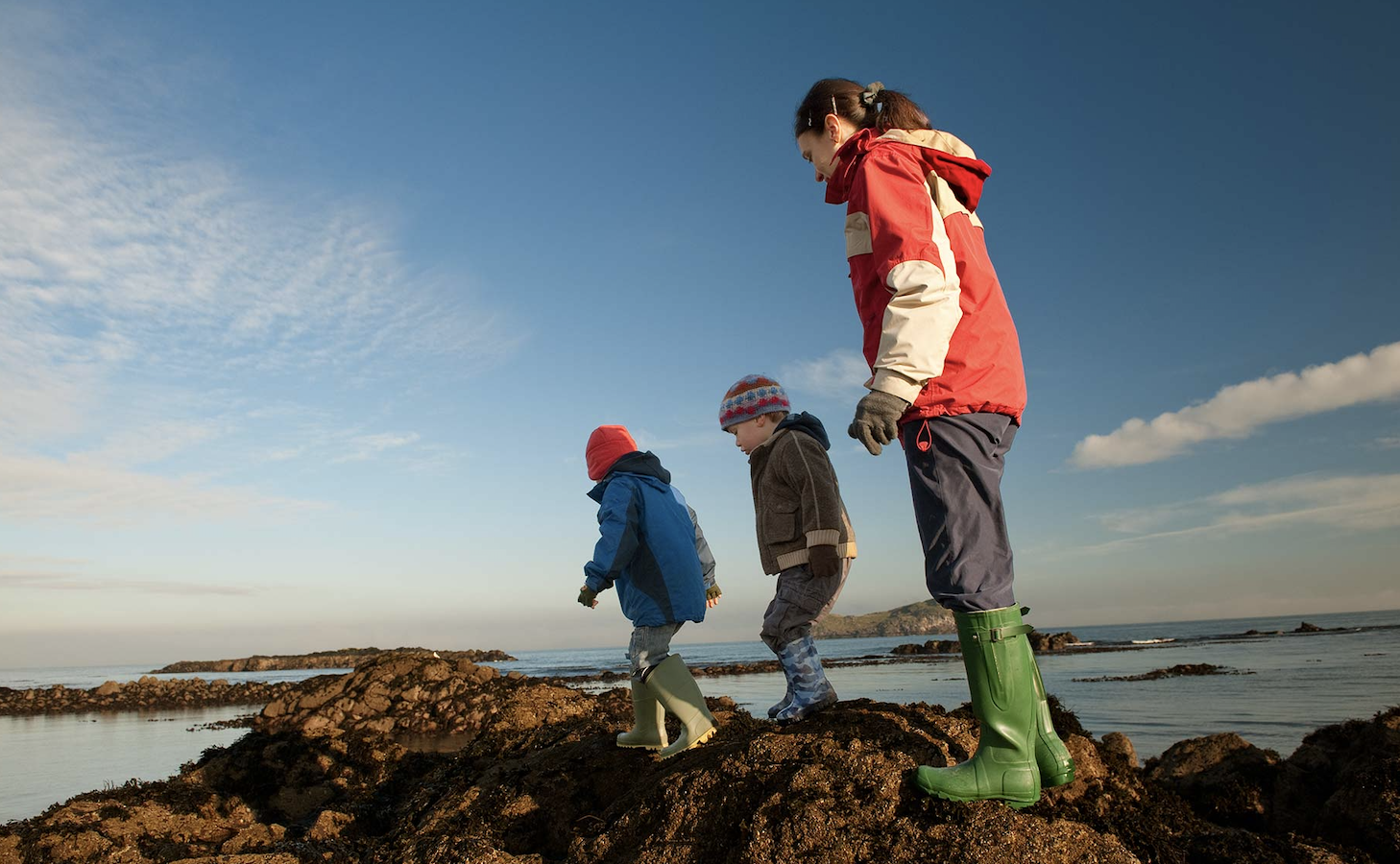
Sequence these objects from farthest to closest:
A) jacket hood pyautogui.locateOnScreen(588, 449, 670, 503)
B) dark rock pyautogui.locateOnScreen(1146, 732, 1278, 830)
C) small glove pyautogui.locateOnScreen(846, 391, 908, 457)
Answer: dark rock pyautogui.locateOnScreen(1146, 732, 1278, 830)
jacket hood pyautogui.locateOnScreen(588, 449, 670, 503)
small glove pyautogui.locateOnScreen(846, 391, 908, 457)

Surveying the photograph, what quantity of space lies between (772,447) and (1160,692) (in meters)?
14.6

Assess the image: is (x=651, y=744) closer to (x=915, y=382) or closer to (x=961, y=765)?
(x=961, y=765)

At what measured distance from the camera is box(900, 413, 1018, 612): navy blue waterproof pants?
104 inches

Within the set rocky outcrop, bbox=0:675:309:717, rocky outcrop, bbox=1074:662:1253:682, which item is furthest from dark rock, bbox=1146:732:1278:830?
rocky outcrop, bbox=0:675:309:717

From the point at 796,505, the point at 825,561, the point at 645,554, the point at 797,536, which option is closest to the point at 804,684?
the point at 825,561

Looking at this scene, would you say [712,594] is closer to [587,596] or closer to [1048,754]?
[587,596]

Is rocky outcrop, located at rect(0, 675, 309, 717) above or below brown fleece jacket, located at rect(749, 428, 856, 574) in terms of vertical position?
below

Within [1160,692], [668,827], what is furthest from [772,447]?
[1160,692]

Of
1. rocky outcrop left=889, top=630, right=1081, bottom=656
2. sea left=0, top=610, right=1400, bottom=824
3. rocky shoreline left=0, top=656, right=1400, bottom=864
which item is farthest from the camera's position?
rocky outcrop left=889, top=630, right=1081, bottom=656

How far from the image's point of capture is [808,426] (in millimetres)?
4320

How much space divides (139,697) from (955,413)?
30097 mm

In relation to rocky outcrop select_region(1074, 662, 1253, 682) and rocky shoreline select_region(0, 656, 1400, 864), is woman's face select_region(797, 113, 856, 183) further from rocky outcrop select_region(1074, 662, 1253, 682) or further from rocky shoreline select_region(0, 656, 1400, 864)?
rocky outcrop select_region(1074, 662, 1253, 682)

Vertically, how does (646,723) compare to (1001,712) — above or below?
below

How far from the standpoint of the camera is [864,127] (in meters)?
3.20
